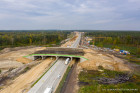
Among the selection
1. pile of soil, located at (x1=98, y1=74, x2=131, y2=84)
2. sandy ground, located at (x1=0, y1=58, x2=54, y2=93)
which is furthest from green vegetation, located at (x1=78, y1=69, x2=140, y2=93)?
sandy ground, located at (x1=0, y1=58, x2=54, y2=93)

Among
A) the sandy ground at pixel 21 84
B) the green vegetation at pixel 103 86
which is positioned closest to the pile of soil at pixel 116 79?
the green vegetation at pixel 103 86

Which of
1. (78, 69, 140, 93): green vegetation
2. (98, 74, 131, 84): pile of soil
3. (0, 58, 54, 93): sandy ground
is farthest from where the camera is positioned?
(98, 74, 131, 84): pile of soil

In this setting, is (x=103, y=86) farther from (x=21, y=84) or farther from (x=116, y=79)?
(x=21, y=84)

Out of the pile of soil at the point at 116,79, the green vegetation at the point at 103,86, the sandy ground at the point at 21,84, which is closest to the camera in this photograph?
the green vegetation at the point at 103,86

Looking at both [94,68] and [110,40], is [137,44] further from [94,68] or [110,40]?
[94,68]

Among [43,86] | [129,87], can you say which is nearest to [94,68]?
[129,87]

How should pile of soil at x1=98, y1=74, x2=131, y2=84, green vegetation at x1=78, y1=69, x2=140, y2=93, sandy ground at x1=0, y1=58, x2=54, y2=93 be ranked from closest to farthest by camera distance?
green vegetation at x1=78, y1=69, x2=140, y2=93
sandy ground at x1=0, y1=58, x2=54, y2=93
pile of soil at x1=98, y1=74, x2=131, y2=84

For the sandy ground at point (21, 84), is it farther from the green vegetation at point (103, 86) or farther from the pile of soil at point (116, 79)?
the pile of soil at point (116, 79)

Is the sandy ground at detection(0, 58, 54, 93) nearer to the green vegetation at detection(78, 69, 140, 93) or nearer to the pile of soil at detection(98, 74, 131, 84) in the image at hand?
the green vegetation at detection(78, 69, 140, 93)

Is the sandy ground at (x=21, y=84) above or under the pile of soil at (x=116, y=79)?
under

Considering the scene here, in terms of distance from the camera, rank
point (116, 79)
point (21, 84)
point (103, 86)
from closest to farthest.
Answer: point (103, 86) < point (21, 84) < point (116, 79)

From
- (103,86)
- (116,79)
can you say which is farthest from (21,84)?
(116,79)

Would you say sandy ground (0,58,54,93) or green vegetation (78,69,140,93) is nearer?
green vegetation (78,69,140,93)
